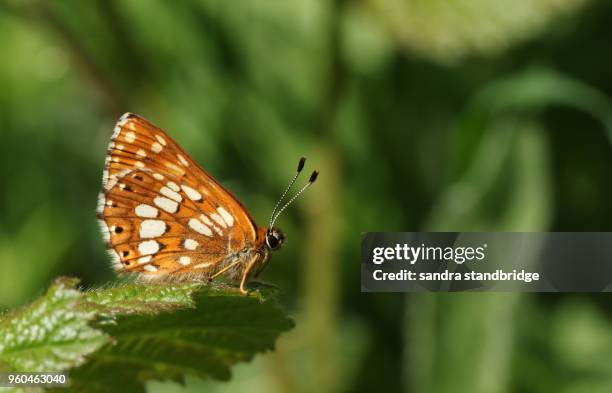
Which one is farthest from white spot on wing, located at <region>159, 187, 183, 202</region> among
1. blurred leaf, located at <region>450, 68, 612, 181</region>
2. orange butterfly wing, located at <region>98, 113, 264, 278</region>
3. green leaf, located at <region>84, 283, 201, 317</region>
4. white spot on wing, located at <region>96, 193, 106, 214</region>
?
blurred leaf, located at <region>450, 68, 612, 181</region>

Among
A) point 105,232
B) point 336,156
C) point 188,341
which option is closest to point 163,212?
point 105,232

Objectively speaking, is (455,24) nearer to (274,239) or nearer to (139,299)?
(274,239)

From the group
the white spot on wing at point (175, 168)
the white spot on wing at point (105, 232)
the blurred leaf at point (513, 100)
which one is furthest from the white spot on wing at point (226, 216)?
the blurred leaf at point (513, 100)

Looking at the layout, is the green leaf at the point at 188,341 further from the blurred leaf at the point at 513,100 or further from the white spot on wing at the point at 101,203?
the blurred leaf at the point at 513,100

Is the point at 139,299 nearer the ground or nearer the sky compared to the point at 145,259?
nearer the ground

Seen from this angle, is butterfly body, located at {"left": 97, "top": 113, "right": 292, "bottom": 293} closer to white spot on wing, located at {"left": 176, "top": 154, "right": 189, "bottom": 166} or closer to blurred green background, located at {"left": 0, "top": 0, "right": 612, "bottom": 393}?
white spot on wing, located at {"left": 176, "top": 154, "right": 189, "bottom": 166}

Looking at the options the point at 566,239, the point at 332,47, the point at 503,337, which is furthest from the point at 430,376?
the point at 332,47

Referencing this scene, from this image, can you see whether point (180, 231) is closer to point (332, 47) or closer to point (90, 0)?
point (332, 47)
